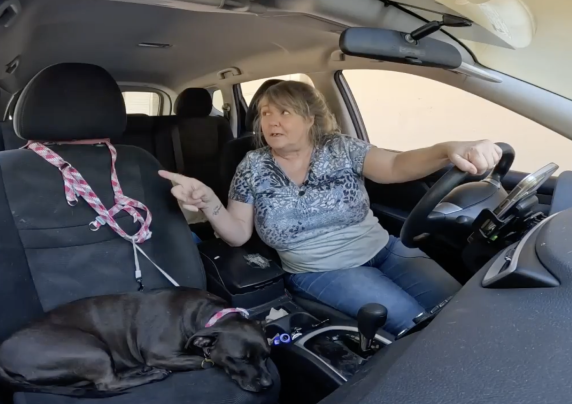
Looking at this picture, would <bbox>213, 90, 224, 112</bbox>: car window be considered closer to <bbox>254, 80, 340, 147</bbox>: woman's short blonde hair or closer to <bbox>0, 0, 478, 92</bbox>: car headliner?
<bbox>0, 0, 478, 92</bbox>: car headliner

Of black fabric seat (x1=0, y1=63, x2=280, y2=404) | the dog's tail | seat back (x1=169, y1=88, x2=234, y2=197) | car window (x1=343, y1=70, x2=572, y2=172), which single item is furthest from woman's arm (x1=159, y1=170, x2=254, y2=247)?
seat back (x1=169, y1=88, x2=234, y2=197)

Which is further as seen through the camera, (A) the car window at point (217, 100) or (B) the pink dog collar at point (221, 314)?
(A) the car window at point (217, 100)

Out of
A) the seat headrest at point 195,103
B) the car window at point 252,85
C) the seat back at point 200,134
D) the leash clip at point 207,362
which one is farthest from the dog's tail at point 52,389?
the seat headrest at point 195,103

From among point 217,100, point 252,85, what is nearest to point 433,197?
point 252,85

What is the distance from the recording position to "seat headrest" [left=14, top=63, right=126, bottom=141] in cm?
186

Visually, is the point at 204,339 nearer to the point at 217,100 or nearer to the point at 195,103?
the point at 195,103

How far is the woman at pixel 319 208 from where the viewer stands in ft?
6.76

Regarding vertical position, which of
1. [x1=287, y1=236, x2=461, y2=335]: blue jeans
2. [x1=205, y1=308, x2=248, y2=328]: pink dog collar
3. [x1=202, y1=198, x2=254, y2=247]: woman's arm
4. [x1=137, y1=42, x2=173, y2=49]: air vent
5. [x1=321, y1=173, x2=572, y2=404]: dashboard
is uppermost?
[x1=137, y1=42, x2=173, y2=49]: air vent

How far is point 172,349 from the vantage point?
73.4 inches

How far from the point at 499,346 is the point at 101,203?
5.03ft

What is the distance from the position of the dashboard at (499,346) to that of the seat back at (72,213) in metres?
1.21

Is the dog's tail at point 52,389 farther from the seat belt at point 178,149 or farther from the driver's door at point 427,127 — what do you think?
the seat belt at point 178,149

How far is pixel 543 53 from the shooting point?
5.72 ft

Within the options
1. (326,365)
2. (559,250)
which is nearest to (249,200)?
(326,365)
